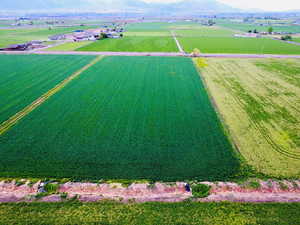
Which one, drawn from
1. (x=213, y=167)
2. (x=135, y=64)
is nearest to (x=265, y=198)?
(x=213, y=167)

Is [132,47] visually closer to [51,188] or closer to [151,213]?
[51,188]

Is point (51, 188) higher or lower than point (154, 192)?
higher

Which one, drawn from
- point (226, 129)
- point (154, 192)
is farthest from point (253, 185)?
point (154, 192)

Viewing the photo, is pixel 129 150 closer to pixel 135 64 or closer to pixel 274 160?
pixel 274 160

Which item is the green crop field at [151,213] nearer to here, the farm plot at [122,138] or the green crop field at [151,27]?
the farm plot at [122,138]

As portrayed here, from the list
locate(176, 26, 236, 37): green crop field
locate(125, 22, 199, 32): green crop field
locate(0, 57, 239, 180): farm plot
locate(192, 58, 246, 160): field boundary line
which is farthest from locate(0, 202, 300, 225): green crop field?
locate(125, 22, 199, 32): green crop field
